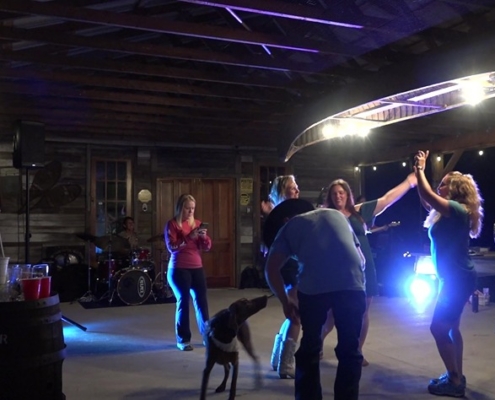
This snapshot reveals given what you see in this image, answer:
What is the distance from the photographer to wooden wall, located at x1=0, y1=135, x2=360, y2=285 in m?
8.38

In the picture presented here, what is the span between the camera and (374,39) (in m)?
4.44

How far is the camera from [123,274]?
304 inches

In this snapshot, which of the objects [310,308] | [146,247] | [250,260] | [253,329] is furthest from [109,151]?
[310,308]

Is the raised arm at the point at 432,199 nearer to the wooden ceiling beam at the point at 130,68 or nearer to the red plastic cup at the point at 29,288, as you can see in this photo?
the wooden ceiling beam at the point at 130,68

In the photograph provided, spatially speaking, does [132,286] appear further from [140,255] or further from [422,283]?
[422,283]

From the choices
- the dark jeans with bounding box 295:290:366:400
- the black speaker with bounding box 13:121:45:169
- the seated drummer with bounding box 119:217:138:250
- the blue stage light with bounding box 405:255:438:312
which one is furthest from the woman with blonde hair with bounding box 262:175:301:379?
the seated drummer with bounding box 119:217:138:250

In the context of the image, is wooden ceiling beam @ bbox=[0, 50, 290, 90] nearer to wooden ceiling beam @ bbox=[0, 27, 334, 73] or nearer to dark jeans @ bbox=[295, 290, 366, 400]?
wooden ceiling beam @ bbox=[0, 27, 334, 73]

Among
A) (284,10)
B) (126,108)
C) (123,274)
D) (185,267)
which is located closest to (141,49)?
(284,10)

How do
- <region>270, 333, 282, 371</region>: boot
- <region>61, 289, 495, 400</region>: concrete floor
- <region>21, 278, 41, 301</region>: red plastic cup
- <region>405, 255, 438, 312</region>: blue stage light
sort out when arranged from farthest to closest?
1. <region>405, 255, 438, 312</region>: blue stage light
2. <region>270, 333, 282, 371</region>: boot
3. <region>61, 289, 495, 400</region>: concrete floor
4. <region>21, 278, 41, 301</region>: red plastic cup

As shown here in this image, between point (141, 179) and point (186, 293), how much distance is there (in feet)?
14.6

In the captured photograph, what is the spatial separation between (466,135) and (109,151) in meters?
5.62

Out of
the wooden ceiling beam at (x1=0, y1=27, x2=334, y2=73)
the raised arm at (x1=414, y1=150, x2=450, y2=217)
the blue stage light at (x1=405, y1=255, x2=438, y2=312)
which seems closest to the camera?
the raised arm at (x1=414, y1=150, x2=450, y2=217)

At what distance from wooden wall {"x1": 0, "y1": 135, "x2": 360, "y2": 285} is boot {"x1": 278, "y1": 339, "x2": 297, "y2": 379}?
5.35 m

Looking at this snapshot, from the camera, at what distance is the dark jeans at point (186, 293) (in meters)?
4.89
